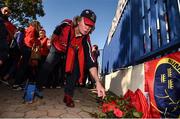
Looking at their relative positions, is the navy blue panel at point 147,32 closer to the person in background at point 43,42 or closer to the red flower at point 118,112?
the red flower at point 118,112

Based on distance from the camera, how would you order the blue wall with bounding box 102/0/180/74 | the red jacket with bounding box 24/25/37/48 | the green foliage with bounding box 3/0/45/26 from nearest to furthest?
the blue wall with bounding box 102/0/180/74
the red jacket with bounding box 24/25/37/48
the green foliage with bounding box 3/0/45/26

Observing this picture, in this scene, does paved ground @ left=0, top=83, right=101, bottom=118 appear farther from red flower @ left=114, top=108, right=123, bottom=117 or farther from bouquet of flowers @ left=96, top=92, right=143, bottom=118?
red flower @ left=114, top=108, right=123, bottom=117

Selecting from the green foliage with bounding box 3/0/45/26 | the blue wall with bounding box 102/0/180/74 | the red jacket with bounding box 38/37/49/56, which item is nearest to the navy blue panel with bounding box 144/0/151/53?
the blue wall with bounding box 102/0/180/74

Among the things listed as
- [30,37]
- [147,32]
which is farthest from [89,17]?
[30,37]

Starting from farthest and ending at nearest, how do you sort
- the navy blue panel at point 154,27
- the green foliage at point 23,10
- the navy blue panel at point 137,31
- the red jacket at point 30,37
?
the green foliage at point 23,10 < the red jacket at point 30,37 < the navy blue panel at point 137,31 < the navy blue panel at point 154,27

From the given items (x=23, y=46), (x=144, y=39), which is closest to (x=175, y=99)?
(x=144, y=39)

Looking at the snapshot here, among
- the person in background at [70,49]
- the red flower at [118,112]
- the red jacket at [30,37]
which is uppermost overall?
the red jacket at [30,37]

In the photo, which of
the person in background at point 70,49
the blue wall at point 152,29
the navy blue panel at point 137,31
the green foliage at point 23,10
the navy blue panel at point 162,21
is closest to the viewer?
the blue wall at point 152,29

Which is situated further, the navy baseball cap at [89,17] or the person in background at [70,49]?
the person in background at [70,49]

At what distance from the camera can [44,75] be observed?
15.4ft

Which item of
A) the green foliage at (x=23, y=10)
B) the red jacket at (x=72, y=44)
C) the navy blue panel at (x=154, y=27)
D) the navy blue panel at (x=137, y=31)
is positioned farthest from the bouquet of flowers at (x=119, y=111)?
the green foliage at (x=23, y=10)

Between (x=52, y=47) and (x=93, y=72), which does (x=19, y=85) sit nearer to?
(x=52, y=47)

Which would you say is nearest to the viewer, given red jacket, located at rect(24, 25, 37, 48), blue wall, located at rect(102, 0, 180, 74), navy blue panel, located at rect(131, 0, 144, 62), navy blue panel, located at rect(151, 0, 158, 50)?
blue wall, located at rect(102, 0, 180, 74)

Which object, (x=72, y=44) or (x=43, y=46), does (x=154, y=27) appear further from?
(x=43, y=46)
